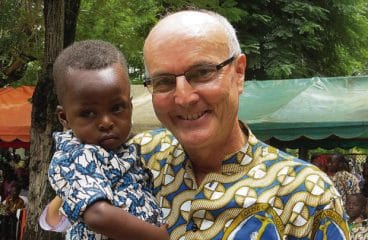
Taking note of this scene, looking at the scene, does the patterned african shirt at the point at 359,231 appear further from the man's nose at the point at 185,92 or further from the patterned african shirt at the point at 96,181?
the man's nose at the point at 185,92

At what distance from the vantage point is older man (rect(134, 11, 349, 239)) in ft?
6.84

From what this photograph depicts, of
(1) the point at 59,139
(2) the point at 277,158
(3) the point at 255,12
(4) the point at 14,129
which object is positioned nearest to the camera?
(2) the point at 277,158

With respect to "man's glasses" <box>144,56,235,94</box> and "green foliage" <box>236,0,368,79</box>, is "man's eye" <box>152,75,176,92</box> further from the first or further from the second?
"green foliage" <box>236,0,368,79</box>

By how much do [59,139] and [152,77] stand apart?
26.7 inches

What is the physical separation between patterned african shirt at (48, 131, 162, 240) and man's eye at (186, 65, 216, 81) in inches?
23.4

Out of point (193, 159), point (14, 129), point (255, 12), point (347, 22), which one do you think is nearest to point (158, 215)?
point (193, 159)

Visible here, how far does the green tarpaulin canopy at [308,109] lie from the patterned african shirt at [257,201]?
6.33 m

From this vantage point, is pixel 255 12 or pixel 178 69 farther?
pixel 255 12

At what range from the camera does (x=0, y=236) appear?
40.0 feet

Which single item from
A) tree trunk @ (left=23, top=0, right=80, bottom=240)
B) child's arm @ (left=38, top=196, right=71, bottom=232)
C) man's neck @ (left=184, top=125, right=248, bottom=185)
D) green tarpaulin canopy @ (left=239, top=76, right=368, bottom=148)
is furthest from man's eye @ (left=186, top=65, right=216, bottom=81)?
green tarpaulin canopy @ (left=239, top=76, right=368, bottom=148)

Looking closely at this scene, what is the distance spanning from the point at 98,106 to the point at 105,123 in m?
0.08

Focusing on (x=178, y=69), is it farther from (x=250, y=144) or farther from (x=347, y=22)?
(x=347, y=22)

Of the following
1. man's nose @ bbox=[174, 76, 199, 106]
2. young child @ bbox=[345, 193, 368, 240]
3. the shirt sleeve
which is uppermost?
man's nose @ bbox=[174, 76, 199, 106]

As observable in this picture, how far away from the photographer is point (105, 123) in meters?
2.57
